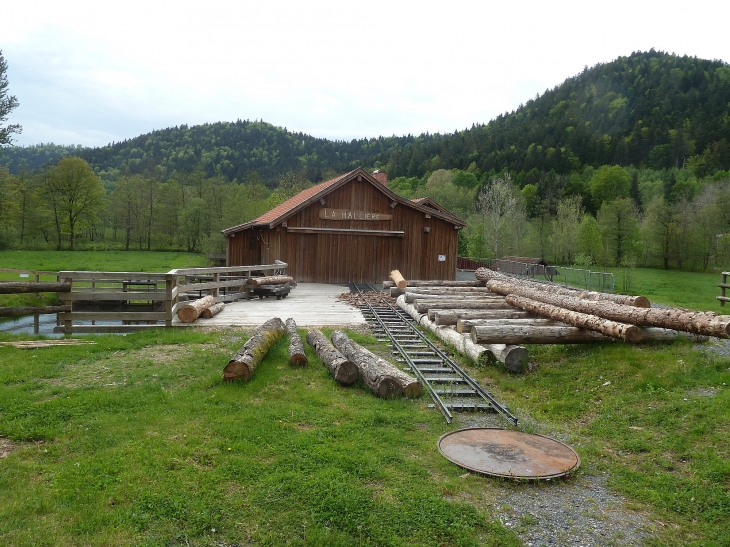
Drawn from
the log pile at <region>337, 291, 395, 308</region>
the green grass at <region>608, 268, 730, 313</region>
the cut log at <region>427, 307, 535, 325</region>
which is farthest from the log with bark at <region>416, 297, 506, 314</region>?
the green grass at <region>608, 268, 730, 313</region>

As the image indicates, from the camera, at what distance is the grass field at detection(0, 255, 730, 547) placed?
12.2 ft

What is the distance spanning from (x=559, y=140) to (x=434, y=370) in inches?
3787

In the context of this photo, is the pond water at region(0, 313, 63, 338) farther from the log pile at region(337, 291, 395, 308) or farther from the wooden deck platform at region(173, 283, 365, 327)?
the log pile at region(337, 291, 395, 308)

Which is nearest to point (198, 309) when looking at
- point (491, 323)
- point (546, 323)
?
point (491, 323)

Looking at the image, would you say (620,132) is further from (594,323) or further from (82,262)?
(594,323)

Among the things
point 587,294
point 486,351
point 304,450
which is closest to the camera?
point 304,450

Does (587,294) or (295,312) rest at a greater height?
(587,294)

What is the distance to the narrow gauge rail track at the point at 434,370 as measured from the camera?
265 inches

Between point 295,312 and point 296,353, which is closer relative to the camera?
point 296,353

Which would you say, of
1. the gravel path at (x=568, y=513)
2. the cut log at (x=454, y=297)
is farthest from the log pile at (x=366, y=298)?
the gravel path at (x=568, y=513)

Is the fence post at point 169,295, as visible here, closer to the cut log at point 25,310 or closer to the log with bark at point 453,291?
the cut log at point 25,310

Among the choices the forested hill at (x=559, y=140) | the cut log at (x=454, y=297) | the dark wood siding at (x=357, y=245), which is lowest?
the cut log at (x=454, y=297)

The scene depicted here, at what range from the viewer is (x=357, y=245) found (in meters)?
24.0

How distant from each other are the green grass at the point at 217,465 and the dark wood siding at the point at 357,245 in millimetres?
15853
